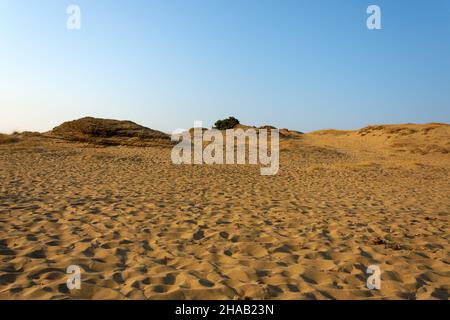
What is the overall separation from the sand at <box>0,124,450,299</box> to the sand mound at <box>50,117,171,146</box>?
14748mm

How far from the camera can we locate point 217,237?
18.7 feet

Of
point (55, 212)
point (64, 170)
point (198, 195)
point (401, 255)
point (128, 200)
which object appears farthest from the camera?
point (64, 170)

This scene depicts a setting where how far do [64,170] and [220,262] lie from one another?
36.4ft

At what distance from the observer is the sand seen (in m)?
3.87

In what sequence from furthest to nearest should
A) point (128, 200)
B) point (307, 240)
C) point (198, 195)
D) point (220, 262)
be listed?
point (198, 195), point (128, 200), point (307, 240), point (220, 262)

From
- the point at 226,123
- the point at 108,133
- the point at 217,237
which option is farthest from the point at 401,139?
the point at 217,237

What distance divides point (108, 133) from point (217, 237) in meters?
25.2

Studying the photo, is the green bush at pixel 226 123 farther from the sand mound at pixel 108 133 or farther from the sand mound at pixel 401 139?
the sand mound at pixel 108 133

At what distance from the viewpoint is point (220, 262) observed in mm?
4645

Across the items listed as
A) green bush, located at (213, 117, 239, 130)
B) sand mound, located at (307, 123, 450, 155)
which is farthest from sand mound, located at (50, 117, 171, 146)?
sand mound, located at (307, 123, 450, 155)

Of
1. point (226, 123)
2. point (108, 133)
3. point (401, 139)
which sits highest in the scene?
point (226, 123)

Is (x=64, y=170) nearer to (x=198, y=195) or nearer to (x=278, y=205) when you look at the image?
(x=198, y=195)

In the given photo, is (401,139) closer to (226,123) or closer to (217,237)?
(226,123)
